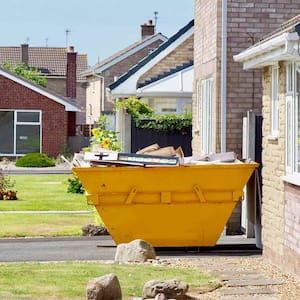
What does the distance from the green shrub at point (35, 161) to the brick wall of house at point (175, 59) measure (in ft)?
48.1

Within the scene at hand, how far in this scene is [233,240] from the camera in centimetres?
1702

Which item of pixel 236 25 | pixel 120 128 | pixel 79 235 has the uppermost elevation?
pixel 236 25

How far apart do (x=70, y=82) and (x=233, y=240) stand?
140ft

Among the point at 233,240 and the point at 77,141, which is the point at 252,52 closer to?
the point at 233,240

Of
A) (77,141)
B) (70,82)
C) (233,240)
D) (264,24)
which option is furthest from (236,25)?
(70,82)

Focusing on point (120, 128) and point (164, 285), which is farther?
point (120, 128)

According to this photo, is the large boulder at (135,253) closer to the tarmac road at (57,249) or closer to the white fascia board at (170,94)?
the tarmac road at (57,249)

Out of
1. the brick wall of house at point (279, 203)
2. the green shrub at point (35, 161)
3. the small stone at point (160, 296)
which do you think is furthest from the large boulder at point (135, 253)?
the green shrub at point (35, 161)

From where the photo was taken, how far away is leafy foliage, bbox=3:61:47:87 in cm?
7041

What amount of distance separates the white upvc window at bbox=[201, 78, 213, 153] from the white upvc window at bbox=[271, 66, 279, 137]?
468cm

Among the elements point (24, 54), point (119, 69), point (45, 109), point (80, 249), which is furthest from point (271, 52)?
point (24, 54)

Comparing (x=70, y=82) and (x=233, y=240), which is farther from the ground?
(x=70, y=82)

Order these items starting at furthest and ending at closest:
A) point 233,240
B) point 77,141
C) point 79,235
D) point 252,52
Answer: point 77,141 → point 79,235 → point 233,240 → point 252,52

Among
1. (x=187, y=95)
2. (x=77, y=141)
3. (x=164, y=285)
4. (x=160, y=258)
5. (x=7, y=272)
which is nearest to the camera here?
(x=164, y=285)
